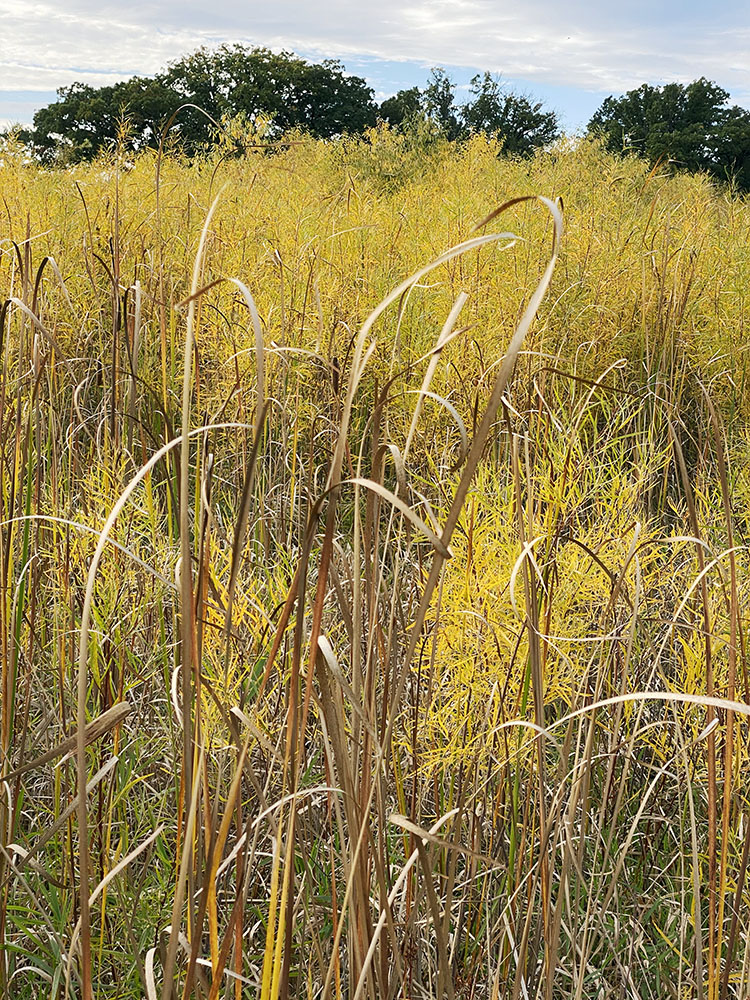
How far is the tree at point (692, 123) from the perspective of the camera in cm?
1487

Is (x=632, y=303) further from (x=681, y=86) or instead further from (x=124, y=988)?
(x=681, y=86)

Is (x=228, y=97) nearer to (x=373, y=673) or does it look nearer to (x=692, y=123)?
(x=692, y=123)

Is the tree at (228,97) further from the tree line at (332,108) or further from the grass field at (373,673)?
the grass field at (373,673)

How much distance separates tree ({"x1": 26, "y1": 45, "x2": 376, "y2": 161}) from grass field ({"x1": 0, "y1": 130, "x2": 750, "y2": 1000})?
1551cm

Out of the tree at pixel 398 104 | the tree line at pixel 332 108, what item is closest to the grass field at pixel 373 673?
the tree line at pixel 332 108

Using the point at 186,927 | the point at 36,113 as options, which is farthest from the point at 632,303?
the point at 36,113

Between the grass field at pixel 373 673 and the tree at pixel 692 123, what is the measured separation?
13764 mm

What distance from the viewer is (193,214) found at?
3.59m

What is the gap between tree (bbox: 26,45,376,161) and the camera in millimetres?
16484

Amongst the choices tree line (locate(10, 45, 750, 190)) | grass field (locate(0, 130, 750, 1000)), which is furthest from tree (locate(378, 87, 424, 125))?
grass field (locate(0, 130, 750, 1000))

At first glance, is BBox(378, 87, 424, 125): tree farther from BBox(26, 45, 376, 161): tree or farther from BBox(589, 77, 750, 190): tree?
BBox(589, 77, 750, 190): tree

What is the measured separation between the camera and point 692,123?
53.9 ft

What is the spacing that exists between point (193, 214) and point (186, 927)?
10.6 feet

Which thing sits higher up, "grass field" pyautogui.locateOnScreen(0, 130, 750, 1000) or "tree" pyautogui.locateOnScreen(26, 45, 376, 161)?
"tree" pyautogui.locateOnScreen(26, 45, 376, 161)
